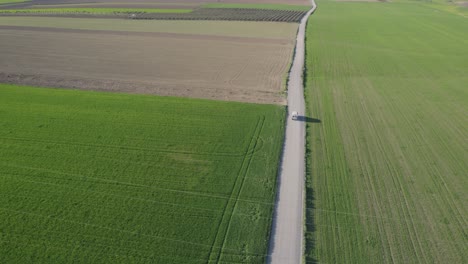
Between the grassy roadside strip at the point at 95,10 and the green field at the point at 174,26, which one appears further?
the grassy roadside strip at the point at 95,10

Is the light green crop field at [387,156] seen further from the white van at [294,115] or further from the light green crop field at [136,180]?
the light green crop field at [136,180]

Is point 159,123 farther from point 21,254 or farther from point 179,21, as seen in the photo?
point 179,21

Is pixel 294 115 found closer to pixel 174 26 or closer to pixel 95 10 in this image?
pixel 174 26

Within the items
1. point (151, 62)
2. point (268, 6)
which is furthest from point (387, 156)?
point (268, 6)

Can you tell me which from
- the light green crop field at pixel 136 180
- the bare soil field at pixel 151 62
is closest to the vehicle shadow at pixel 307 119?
the light green crop field at pixel 136 180

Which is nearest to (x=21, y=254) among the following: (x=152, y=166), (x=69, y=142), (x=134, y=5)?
(x=152, y=166)

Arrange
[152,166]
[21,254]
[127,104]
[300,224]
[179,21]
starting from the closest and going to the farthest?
[21,254]
[300,224]
[152,166]
[127,104]
[179,21]

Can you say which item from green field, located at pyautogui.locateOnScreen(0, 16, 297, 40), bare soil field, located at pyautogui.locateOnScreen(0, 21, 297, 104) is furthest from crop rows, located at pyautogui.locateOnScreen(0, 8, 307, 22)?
bare soil field, located at pyautogui.locateOnScreen(0, 21, 297, 104)
